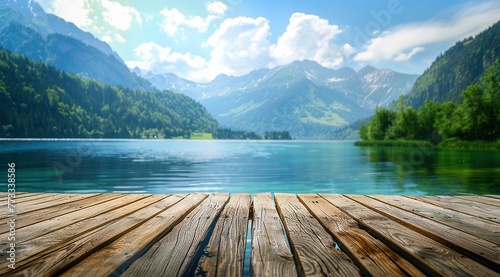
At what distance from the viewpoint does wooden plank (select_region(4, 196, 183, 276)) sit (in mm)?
2445

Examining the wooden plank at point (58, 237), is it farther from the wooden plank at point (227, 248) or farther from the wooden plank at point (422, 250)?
the wooden plank at point (422, 250)

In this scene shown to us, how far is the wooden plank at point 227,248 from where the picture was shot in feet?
8.19

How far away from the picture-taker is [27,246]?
303cm

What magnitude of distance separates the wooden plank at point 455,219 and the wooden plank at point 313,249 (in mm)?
1814

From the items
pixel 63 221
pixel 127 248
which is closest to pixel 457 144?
pixel 63 221

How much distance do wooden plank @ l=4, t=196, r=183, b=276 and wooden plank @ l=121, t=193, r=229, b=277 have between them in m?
0.51

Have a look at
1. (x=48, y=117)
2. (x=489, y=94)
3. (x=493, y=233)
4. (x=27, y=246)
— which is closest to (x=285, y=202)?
(x=493, y=233)

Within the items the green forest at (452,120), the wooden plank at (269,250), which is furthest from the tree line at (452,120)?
the wooden plank at (269,250)

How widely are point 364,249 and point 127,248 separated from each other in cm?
232

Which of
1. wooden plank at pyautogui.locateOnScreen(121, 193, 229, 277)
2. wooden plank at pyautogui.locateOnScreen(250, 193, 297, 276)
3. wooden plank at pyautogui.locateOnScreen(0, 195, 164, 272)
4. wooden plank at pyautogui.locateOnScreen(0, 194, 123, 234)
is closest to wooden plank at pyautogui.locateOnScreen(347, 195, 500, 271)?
wooden plank at pyautogui.locateOnScreen(250, 193, 297, 276)

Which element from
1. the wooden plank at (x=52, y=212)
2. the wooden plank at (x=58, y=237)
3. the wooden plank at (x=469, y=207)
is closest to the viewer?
the wooden plank at (x=58, y=237)

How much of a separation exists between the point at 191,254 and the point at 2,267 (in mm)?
1552

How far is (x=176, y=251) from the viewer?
2.91 metres

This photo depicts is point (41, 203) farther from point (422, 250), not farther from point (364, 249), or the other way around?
point (422, 250)
